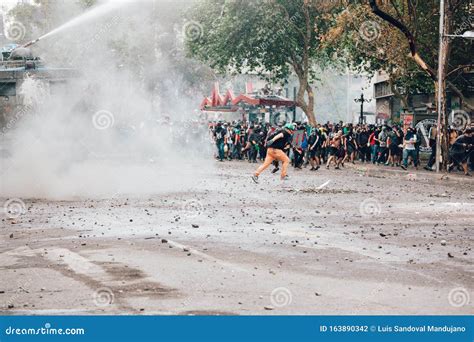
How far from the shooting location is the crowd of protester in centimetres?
3475

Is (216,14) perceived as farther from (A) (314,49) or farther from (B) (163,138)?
(B) (163,138)

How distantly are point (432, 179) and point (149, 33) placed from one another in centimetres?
4357

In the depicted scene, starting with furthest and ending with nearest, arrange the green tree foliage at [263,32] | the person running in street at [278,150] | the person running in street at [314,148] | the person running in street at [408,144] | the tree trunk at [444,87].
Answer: the green tree foliage at [263,32] < the person running in street at [314,148] < the person running in street at [408,144] < the tree trunk at [444,87] < the person running in street at [278,150]

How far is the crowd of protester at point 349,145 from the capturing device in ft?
114

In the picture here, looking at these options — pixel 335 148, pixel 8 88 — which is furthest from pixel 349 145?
pixel 8 88

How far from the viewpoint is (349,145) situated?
41719 millimetres

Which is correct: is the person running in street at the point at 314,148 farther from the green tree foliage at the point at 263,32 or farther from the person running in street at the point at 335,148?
the green tree foliage at the point at 263,32

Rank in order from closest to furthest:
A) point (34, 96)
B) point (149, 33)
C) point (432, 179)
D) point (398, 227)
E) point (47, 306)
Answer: point (47, 306) < point (398, 227) < point (34, 96) < point (432, 179) < point (149, 33)

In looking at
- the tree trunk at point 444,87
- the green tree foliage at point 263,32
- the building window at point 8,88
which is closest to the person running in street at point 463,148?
the tree trunk at point 444,87

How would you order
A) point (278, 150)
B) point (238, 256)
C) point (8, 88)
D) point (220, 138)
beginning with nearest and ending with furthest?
point (238, 256) → point (8, 88) → point (278, 150) → point (220, 138)

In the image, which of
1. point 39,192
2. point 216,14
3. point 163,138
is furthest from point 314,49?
point 39,192

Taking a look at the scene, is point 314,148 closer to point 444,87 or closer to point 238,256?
point 444,87

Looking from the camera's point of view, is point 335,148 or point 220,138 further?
point 220,138

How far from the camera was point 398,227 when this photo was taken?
49.1 feet
